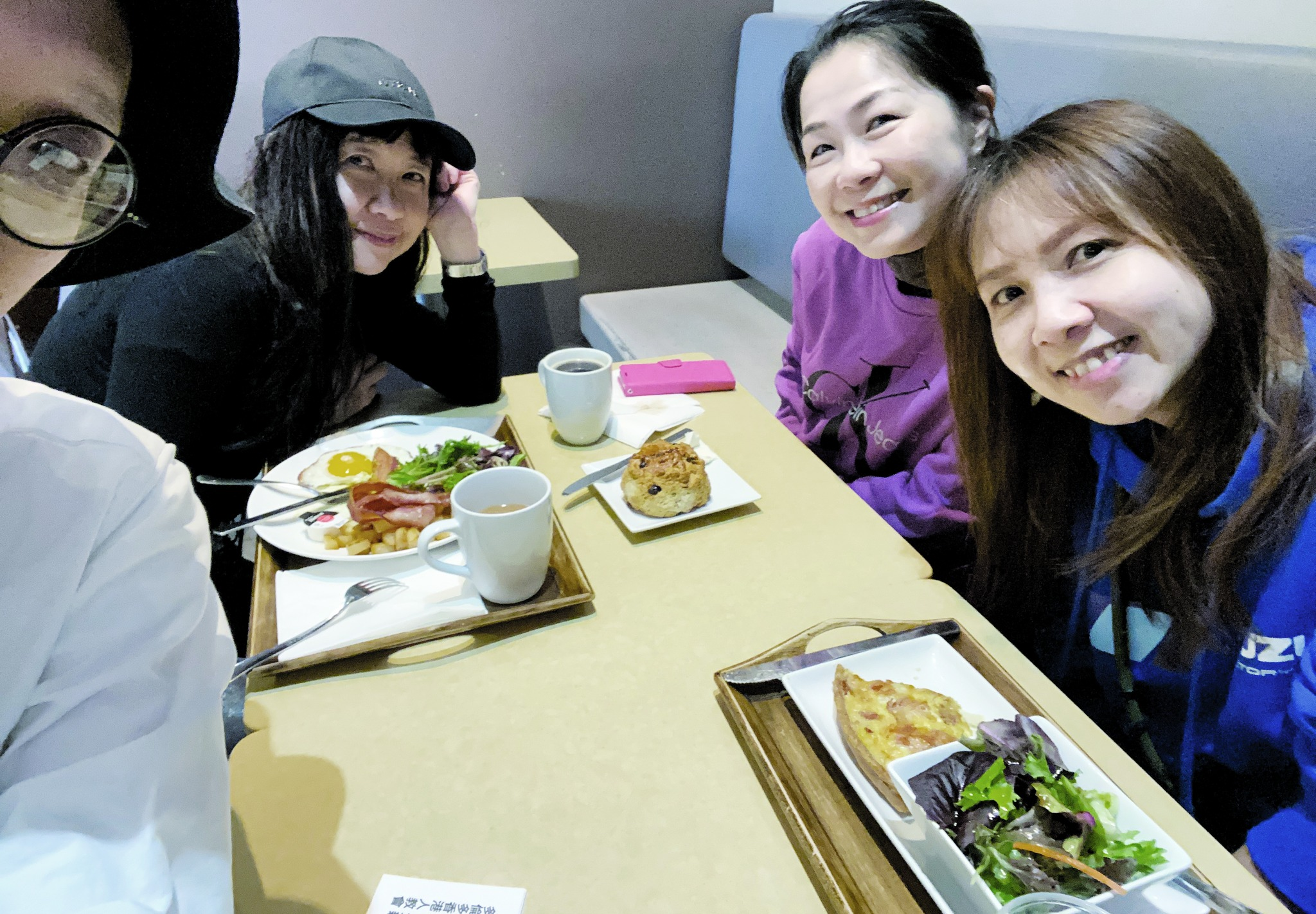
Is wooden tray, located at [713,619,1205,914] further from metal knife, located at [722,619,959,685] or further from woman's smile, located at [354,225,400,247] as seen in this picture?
woman's smile, located at [354,225,400,247]

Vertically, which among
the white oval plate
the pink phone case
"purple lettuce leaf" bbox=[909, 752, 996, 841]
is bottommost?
the pink phone case

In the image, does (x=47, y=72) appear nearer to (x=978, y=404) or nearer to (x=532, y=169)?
(x=978, y=404)

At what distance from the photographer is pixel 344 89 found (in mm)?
1357

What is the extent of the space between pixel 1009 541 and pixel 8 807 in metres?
1.19

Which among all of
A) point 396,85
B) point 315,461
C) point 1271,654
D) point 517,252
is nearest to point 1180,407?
point 1271,654

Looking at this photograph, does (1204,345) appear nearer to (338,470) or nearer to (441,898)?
(441,898)

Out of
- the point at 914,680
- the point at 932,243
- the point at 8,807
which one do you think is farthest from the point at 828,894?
the point at 932,243

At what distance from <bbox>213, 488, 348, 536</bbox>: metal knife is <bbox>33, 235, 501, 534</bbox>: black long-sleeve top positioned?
1.07ft

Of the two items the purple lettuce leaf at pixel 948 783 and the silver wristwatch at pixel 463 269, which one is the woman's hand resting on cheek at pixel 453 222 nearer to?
the silver wristwatch at pixel 463 269

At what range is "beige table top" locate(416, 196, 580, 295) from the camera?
227 cm

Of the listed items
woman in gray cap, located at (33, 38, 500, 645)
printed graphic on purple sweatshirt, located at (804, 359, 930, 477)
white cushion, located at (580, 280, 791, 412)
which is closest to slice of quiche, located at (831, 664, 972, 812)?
printed graphic on purple sweatshirt, located at (804, 359, 930, 477)

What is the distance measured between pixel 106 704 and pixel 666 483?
0.71 metres

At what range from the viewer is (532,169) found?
3160 millimetres

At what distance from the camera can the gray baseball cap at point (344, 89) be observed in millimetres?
1336
